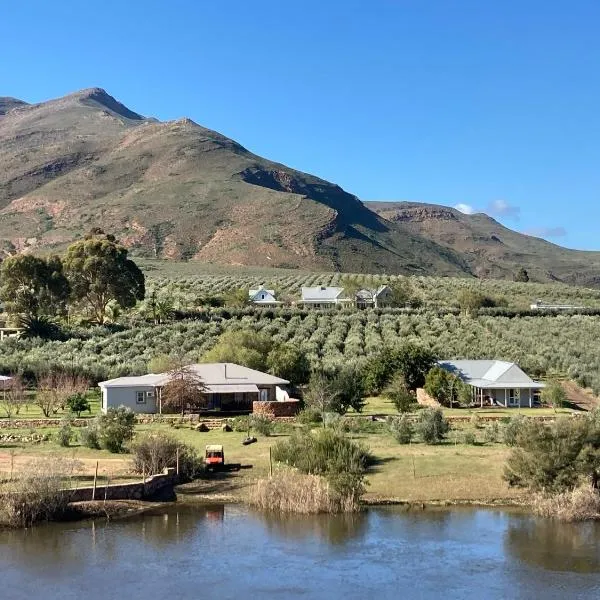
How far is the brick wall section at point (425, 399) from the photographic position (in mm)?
51625

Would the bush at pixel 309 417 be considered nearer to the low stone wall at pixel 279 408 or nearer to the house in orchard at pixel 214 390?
the low stone wall at pixel 279 408

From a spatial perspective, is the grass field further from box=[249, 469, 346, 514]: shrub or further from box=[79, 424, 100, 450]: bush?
box=[249, 469, 346, 514]: shrub

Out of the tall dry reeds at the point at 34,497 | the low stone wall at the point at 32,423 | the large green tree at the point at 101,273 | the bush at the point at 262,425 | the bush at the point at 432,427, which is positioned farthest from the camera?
the large green tree at the point at 101,273

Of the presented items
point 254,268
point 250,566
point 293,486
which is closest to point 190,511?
point 293,486

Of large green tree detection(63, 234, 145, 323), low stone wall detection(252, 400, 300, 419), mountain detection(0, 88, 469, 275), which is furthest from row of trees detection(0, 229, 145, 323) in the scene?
mountain detection(0, 88, 469, 275)

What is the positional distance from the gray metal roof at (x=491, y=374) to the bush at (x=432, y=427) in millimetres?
12613

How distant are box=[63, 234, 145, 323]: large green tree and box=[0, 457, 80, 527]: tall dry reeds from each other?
162ft

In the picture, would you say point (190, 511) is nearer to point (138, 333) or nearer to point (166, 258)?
point (138, 333)

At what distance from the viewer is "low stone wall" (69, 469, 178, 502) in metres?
29.4

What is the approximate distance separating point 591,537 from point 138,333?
49.6 metres

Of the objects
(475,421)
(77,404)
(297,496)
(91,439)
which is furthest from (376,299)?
(297,496)

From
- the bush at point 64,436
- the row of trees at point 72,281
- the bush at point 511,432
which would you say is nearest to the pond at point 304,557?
the bush at point 511,432

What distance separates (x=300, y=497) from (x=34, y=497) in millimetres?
8325

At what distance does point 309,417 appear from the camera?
141 ft
